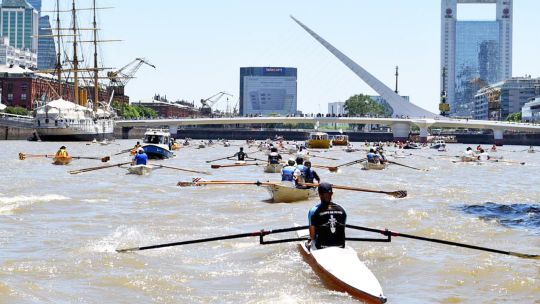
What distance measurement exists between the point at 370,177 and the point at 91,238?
31073mm

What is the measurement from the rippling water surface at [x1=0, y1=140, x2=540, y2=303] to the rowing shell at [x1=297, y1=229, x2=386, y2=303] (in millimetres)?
231

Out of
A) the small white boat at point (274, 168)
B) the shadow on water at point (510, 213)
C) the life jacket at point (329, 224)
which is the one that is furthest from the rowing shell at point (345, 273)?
the small white boat at point (274, 168)

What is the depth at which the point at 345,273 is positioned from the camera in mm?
15805

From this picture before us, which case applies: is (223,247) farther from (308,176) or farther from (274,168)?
(274,168)

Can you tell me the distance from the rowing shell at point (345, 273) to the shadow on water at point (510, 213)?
1098 cm

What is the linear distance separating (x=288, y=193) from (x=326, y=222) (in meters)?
14.9

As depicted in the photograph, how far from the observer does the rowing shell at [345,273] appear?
14863 mm

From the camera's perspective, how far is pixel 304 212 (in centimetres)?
2922

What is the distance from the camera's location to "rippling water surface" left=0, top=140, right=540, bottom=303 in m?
16.8

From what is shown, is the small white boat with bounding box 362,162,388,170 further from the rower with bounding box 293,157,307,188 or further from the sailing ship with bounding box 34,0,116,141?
the sailing ship with bounding box 34,0,116,141

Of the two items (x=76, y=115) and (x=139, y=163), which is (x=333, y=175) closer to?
(x=139, y=163)

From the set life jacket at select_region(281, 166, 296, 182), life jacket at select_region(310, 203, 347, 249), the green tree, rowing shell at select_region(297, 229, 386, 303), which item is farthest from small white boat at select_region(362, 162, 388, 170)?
the green tree

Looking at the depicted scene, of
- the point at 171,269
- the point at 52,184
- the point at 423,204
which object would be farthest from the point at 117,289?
the point at 52,184

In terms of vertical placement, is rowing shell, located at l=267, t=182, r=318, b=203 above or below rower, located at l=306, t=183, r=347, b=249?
below
